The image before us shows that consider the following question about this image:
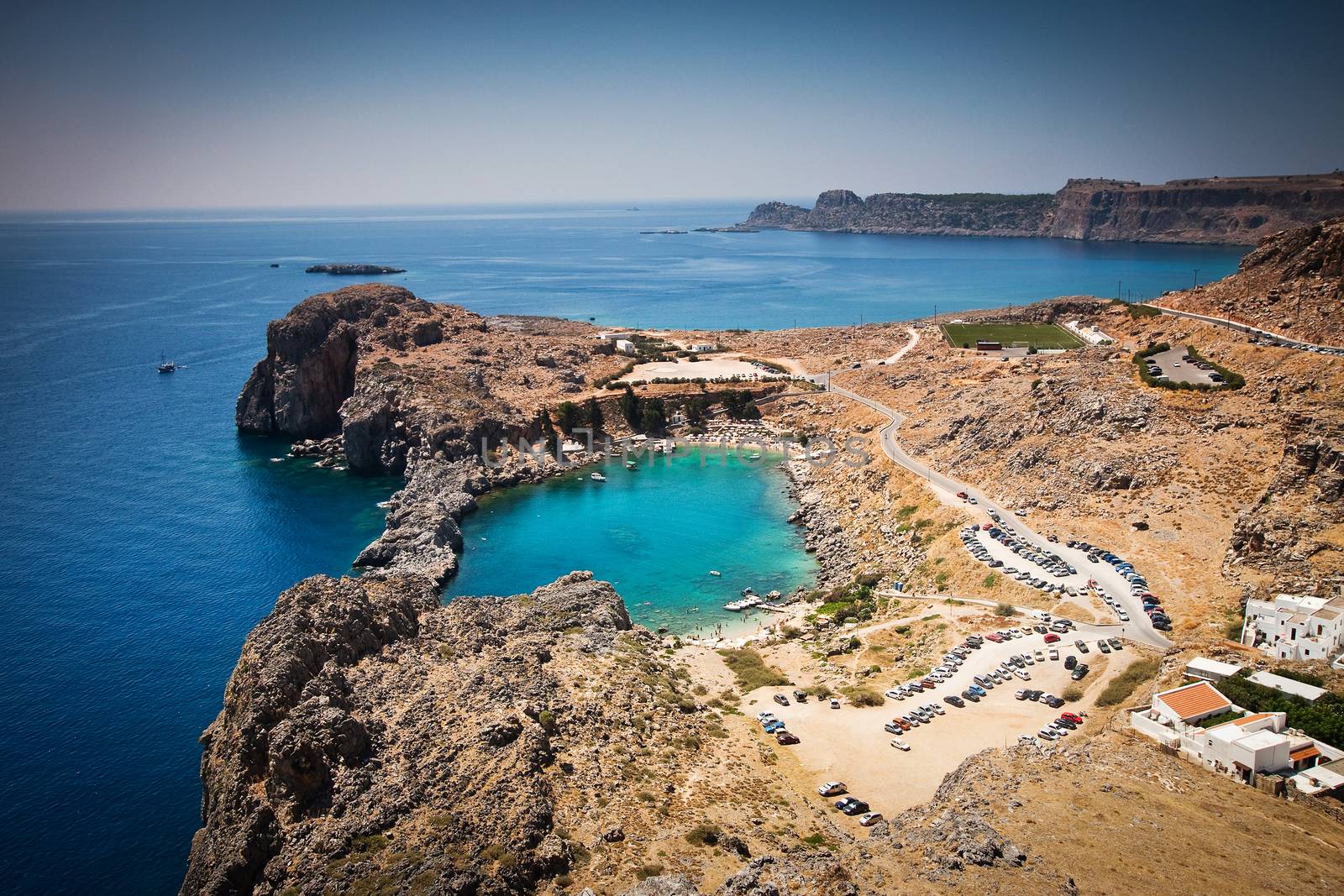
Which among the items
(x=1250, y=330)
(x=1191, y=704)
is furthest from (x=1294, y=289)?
(x=1191, y=704)

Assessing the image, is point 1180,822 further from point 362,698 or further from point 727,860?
point 362,698

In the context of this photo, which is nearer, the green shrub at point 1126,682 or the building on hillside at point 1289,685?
the building on hillside at point 1289,685

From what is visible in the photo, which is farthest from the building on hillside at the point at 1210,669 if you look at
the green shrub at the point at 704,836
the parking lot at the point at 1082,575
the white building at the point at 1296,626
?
the green shrub at the point at 704,836

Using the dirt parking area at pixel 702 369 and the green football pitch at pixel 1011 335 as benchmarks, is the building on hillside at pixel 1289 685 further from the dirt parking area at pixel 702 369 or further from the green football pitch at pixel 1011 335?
the dirt parking area at pixel 702 369

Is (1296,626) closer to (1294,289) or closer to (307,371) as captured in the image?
(1294,289)

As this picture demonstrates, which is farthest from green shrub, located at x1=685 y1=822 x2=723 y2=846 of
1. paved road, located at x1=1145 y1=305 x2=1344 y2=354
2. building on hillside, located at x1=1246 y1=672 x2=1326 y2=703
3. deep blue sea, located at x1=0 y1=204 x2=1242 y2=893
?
paved road, located at x1=1145 y1=305 x2=1344 y2=354
